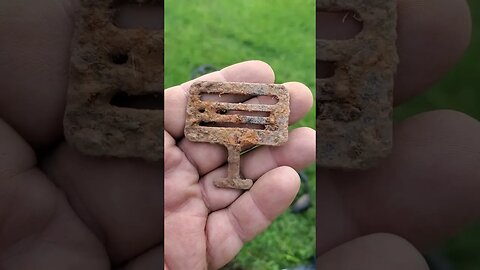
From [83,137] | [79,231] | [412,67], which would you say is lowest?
[79,231]

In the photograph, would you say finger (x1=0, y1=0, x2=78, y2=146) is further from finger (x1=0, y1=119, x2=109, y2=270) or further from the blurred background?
the blurred background

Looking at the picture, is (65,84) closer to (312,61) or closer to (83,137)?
(83,137)

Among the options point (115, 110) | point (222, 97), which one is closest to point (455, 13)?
point (222, 97)

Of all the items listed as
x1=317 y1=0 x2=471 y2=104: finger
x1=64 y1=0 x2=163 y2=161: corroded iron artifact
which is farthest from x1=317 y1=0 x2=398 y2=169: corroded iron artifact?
x1=64 y1=0 x2=163 y2=161: corroded iron artifact

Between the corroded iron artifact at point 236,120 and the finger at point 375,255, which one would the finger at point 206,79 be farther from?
the finger at point 375,255

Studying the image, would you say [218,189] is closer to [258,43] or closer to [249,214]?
[249,214]

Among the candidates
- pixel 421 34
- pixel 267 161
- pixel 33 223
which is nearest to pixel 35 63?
pixel 33 223

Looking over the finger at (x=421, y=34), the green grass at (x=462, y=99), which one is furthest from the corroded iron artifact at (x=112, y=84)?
the green grass at (x=462, y=99)
